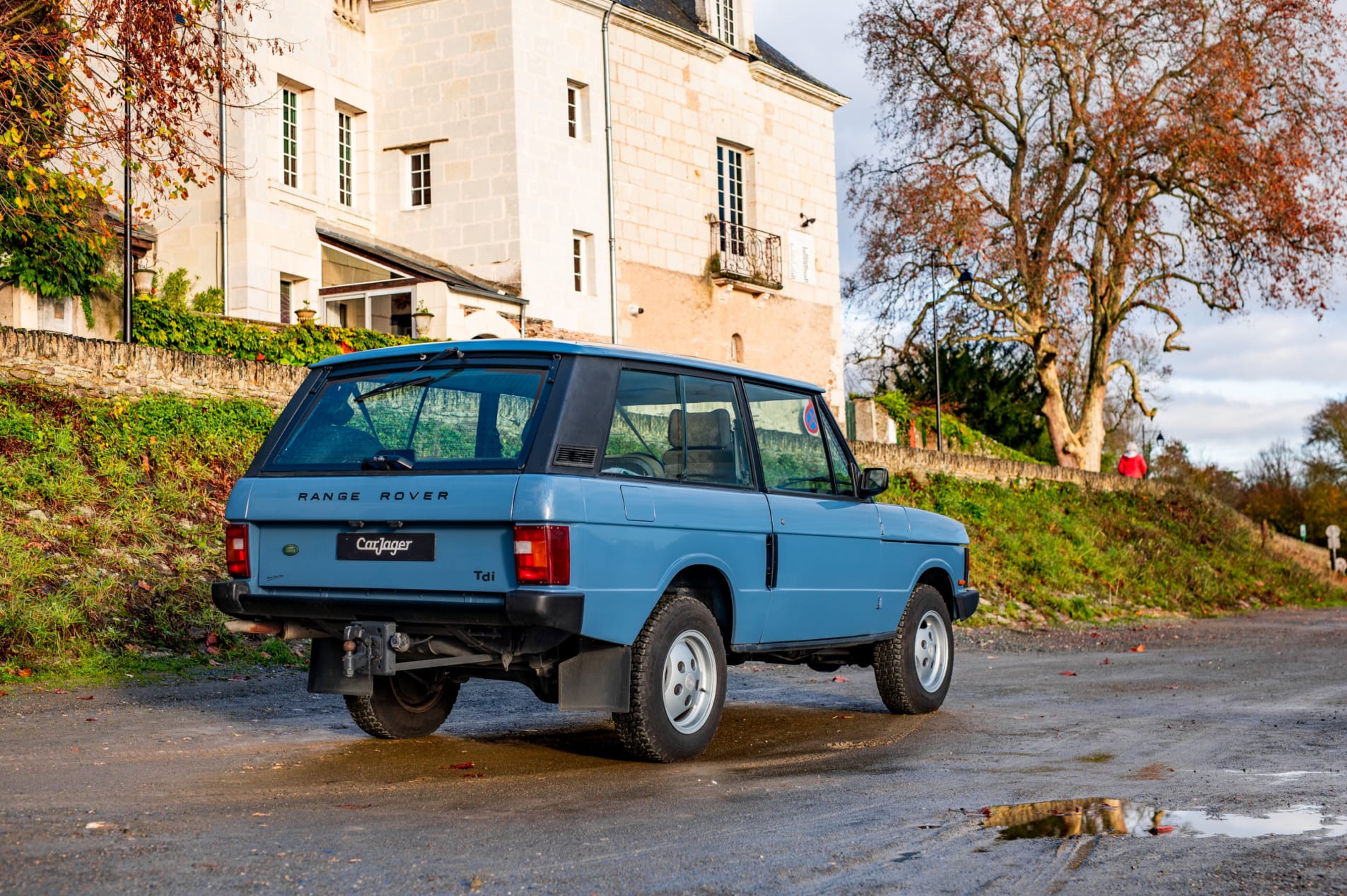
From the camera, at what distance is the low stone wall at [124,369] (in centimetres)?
1555

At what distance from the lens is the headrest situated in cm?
757

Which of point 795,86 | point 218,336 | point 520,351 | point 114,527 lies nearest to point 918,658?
point 520,351

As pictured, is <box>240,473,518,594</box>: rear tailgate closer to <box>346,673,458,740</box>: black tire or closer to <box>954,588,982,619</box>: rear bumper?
<box>346,673,458,740</box>: black tire

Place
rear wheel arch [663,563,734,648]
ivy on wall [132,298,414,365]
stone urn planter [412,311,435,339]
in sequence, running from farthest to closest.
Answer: stone urn planter [412,311,435,339] → ivy on wall [132,298,414,365] → rear wheel arch [663,563,734,648]

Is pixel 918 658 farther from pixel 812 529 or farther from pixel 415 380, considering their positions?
pixel 415 380

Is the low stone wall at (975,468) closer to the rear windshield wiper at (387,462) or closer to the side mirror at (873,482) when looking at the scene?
the side mirror at (873,482)

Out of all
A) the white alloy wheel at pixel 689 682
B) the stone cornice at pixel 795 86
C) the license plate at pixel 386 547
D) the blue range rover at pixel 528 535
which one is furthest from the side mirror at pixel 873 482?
the stone cornice at pixel 795 86

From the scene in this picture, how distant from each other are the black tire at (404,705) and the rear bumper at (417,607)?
88 centimetres

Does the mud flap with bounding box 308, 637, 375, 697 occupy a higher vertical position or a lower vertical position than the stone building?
lower

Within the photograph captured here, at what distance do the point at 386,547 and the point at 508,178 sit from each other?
80.8 feet

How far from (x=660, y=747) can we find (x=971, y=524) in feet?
69.9

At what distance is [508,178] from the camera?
30594 mm

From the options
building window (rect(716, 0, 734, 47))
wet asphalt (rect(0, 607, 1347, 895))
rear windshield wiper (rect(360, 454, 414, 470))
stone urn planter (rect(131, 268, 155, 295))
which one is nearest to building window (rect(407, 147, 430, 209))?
stone urn planter (rect(131, 268, 155, 295))

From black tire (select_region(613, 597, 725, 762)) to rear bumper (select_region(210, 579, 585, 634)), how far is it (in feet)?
2.09
